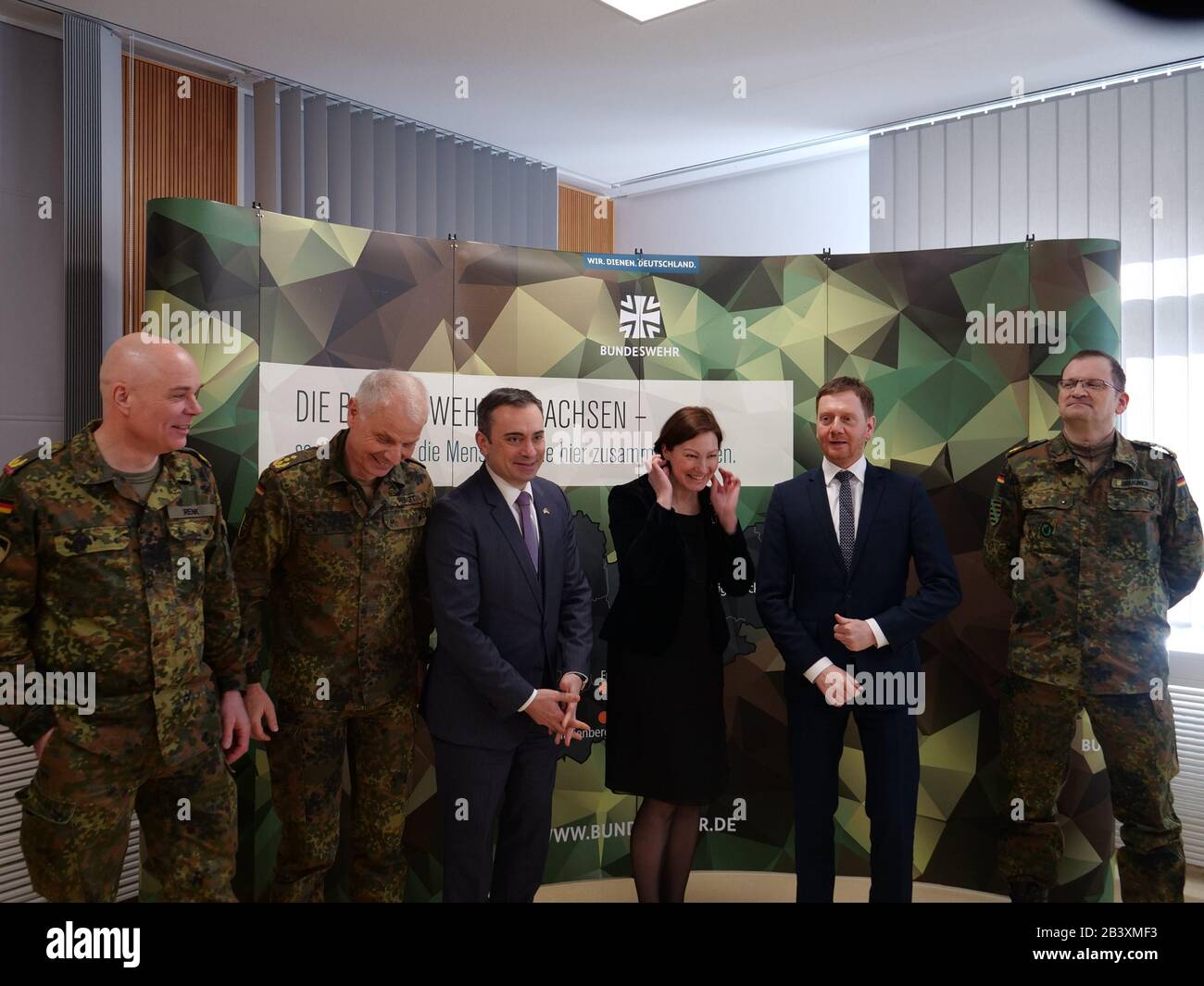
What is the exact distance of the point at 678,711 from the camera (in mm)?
2986

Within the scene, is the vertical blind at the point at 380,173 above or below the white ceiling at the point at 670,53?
below

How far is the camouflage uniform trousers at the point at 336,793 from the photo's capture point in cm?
285

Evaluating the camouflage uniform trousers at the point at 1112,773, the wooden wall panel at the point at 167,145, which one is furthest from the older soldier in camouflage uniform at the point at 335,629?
the wooden wall panel at the point at 167,145

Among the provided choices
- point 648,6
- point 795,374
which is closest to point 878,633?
point 795,374

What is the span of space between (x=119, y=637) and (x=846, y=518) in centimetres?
221

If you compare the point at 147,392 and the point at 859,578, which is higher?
the point at 147,392

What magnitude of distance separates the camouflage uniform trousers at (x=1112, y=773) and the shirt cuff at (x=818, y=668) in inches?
34.3

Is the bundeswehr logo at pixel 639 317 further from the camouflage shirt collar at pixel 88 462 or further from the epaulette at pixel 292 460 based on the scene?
the camouflage shirt collar at pixel 88 462

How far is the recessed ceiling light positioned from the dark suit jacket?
2.36 m

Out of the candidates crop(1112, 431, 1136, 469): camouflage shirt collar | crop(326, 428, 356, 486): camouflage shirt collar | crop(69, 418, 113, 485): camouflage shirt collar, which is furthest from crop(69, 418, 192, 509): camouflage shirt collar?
crop(1112, 431, 1136, 469): camouflage shirt collar

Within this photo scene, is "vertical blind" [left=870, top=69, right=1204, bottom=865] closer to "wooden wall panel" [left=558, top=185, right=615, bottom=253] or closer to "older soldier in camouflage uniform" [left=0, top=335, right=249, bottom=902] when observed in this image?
"wooden wall panel" [left=558, top=185, right=615, bottom=253]

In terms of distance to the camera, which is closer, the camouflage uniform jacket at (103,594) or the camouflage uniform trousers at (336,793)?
the camouflage uniform jacket at (103,594)

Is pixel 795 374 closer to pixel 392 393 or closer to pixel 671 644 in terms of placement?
pixel 671 644

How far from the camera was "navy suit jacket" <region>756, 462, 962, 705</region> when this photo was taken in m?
3.02
